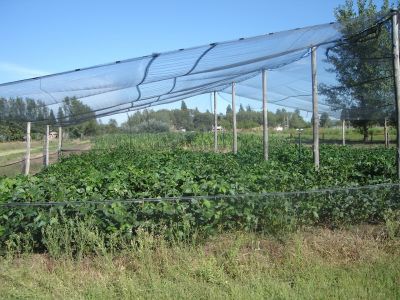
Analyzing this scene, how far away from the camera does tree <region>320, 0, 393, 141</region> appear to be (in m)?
6.84

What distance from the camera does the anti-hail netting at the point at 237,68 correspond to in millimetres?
6027

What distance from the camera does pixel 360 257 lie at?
14.5 ft

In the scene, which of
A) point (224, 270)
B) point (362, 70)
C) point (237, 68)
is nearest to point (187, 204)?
point (224, 270)

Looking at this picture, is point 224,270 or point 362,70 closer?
point 224,270

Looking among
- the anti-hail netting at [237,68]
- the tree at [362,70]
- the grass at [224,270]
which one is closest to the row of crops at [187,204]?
the grass at [224,270]

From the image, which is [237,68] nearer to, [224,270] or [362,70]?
[362,70]

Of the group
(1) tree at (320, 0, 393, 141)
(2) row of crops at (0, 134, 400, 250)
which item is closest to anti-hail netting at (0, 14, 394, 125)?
(1) tree at (320, 0, 393, 141)

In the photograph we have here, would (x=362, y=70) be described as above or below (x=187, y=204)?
above

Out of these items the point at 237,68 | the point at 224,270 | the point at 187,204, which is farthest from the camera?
the point at 237,68

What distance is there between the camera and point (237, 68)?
826 centimetres

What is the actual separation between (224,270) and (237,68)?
5019 mm

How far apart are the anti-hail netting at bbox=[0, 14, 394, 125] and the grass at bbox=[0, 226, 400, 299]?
2670mm

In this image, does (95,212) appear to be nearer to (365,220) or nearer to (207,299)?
(207,299)

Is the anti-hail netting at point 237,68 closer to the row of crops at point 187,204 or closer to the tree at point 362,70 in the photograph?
the tree at point 362,70
